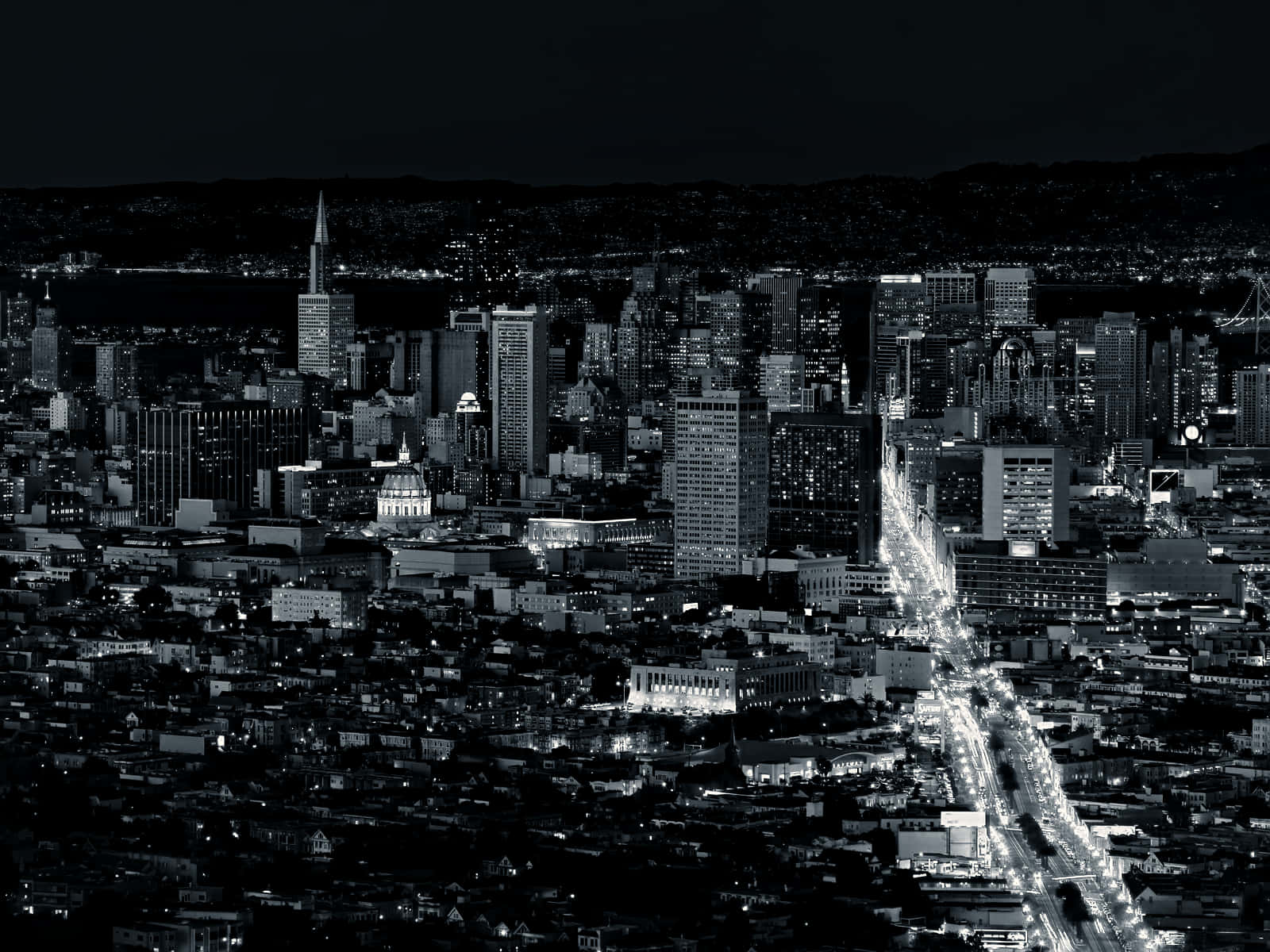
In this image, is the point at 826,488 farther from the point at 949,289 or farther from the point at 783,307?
the point at 949,289

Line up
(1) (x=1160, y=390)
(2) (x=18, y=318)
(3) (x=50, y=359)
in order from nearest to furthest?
(1) (x=1160, y=390) < (3) (x=50, y=359) < (2) (x=18, y=318)

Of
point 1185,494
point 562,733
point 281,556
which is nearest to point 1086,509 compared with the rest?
point 1185,494

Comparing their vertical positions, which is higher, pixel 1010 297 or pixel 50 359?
pixel 1010 297

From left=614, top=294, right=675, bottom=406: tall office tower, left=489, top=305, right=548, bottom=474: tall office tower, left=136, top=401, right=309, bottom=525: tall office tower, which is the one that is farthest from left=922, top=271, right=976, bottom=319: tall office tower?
left=136, top=401, right=309, bottom=525: tall office tower

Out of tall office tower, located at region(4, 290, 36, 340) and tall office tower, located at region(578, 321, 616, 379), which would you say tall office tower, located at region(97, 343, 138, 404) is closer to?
tall office tower, located at region(4, 290, 36, 340)

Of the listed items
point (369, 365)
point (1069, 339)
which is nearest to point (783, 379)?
point (369, 365)

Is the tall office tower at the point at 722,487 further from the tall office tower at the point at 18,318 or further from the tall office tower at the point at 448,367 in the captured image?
the tall office tower at the point at 18,318

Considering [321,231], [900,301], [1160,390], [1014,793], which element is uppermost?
[321,231]

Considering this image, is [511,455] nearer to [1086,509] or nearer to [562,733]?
[1086,509]

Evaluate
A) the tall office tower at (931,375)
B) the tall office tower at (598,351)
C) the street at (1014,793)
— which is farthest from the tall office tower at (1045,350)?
the street at (1014,793)
